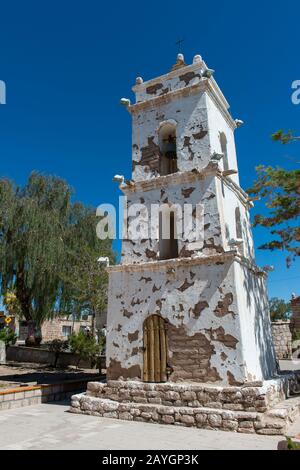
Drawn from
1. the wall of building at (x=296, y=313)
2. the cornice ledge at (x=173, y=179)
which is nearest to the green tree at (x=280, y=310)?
the wall of building at (x=296, y=313)

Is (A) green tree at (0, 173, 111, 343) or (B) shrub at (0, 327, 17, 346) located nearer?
(A) green tree at (0, 173, 111, 343)

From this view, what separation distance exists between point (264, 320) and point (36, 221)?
13.6 m

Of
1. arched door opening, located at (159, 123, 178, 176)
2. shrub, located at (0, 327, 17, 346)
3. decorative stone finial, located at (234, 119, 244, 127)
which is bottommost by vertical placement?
shrub, located at (0, 327, 17, 346)

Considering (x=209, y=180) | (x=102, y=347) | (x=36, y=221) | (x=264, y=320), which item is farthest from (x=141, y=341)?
(x=36, y=221)

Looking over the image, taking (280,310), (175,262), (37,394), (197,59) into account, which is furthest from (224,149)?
(280,310)

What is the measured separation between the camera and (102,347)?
50.8ft

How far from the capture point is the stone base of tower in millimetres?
6434

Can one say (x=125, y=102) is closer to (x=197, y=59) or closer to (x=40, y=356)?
(x=197, y=59)

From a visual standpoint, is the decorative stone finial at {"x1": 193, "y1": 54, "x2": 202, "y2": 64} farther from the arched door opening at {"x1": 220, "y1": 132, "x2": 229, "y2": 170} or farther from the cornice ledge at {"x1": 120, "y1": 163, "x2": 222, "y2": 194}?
A: the cornice ledge at {"x1": 120, "y1": 163, "x2": 222, "y2": 194}

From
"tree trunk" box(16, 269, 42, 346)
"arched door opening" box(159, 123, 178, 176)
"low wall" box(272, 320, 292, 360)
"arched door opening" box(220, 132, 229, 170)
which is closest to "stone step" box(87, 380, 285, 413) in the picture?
"arched door opening" box(159, 123, 178, 176)

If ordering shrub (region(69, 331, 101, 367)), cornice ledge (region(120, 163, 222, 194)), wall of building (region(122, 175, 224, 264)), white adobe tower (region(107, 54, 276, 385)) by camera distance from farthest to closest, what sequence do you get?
shrub (region(69, 331, 101, 367))
cornice ledge (region(120, 163, 222, 194))
wall of building (region(122, 175, 224, 264))
white adobe tower (region(107, 54, 276, 385))

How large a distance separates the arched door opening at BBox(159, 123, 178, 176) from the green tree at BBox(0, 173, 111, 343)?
9.39 metres

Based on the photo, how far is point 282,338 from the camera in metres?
19.9

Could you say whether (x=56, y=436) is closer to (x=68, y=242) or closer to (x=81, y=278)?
(x=81, y=278)
